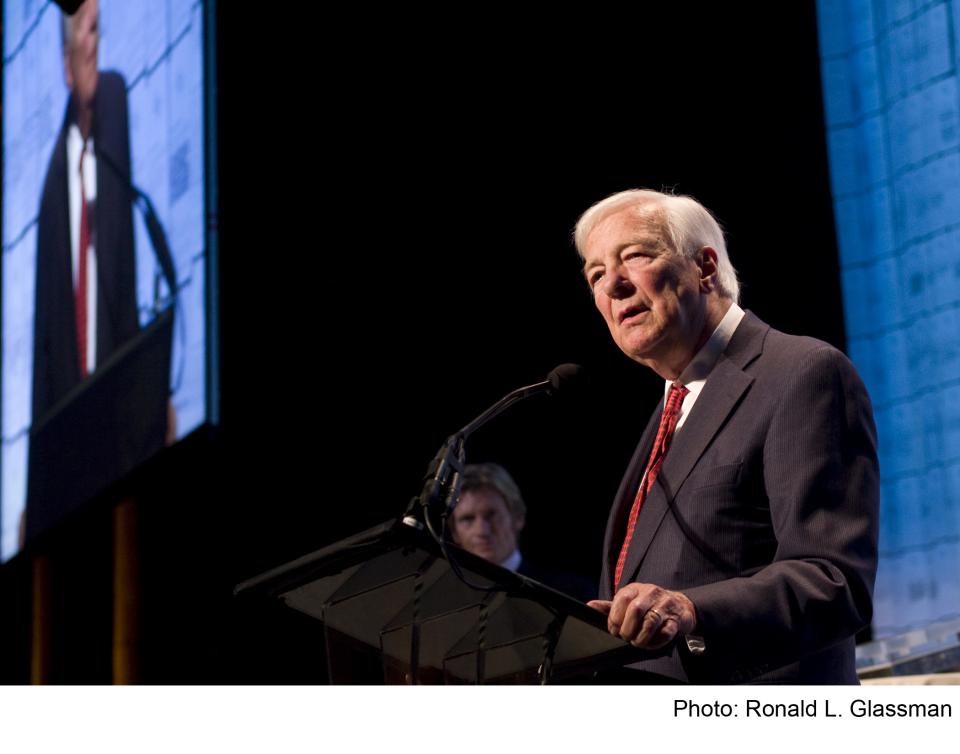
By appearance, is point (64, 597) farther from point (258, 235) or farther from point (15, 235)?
point (258, 235)

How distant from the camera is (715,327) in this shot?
6.46 feet

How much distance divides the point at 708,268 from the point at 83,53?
3548 millimetres

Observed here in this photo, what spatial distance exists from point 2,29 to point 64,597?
2.83 meters

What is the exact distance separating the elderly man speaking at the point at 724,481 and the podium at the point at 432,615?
0.07m

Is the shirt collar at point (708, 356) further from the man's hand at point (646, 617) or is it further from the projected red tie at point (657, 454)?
the man's hand at point (646, 617)

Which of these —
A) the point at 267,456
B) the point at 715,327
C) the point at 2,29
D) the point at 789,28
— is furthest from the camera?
the point at 2,29

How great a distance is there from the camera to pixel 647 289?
6.32ft

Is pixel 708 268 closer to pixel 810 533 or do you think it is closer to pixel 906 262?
pixel 810 533

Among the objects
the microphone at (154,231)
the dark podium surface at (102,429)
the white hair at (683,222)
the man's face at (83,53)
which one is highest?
the man's face at (83,53)

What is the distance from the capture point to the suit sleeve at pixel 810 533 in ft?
4.93

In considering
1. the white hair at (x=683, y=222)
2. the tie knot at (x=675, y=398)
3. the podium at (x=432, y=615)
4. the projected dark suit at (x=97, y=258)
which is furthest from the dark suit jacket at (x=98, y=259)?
the podium at (x=432, y=615)

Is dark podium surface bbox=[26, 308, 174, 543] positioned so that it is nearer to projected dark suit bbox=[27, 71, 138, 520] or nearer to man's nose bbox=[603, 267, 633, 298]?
projected dark suit bbox=[27, 71, 138, 520]

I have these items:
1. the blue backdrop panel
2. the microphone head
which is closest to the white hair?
the microphone head

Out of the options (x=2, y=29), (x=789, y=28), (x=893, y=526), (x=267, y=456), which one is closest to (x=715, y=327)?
(x=893, y=526)
